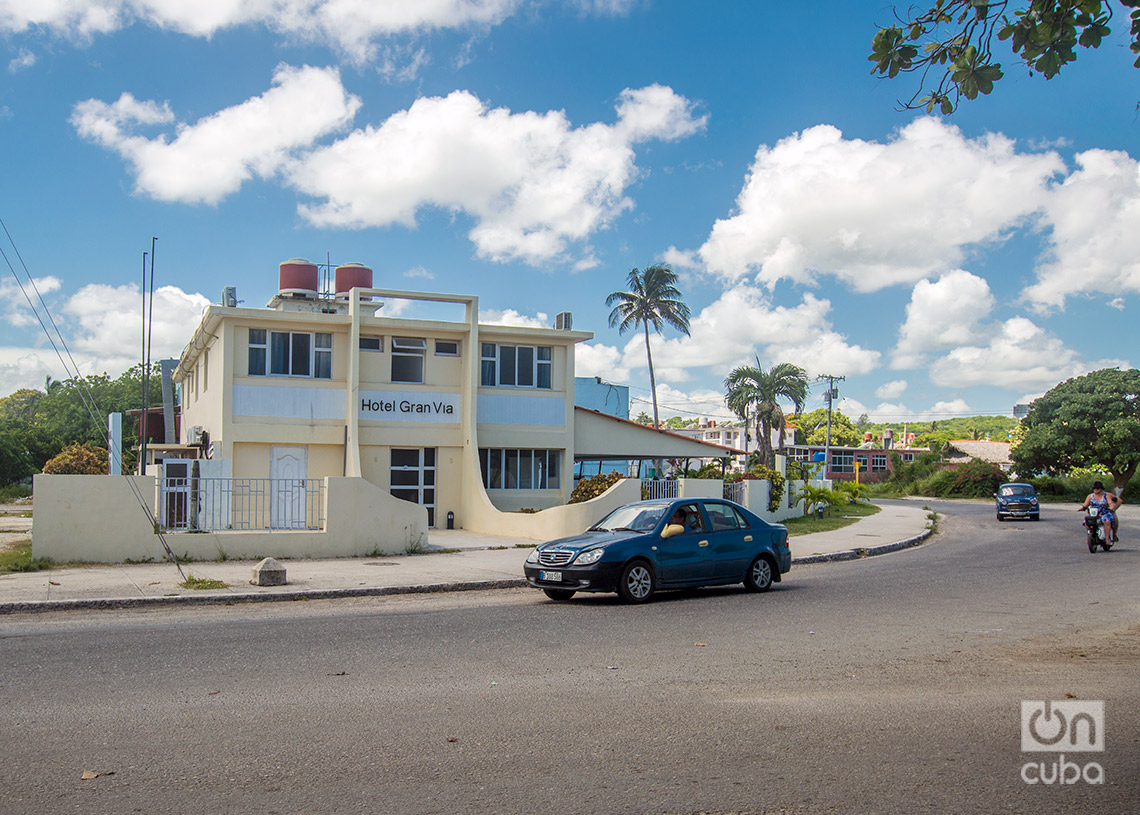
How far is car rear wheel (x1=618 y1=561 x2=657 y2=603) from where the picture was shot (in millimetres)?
12227

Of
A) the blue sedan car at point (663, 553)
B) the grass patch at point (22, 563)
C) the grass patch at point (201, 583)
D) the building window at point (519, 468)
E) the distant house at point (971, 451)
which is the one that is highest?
the distant house at point (971, 451)

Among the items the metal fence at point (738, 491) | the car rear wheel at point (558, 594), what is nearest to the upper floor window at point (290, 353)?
the metal fence at point (738, 491)

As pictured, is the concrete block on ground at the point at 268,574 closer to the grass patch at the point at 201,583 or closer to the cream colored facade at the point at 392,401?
A: the grass patch at the point at 201,583

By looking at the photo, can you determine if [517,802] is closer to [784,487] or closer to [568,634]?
[568,634]

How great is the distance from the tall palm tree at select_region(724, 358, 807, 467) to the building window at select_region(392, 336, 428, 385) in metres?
29.7

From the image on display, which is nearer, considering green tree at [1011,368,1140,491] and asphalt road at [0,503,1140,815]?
asphalt road at [0,503,1140,815]

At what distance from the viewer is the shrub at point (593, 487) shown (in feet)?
78.6

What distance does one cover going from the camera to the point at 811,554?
20.1 meters

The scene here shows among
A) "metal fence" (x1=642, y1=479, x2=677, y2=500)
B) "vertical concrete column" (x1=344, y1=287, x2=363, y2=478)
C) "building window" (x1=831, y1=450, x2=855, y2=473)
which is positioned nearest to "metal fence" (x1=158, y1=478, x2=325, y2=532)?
"vertical concrete column" (x1=344, y1=287, x2=363, y2=478)

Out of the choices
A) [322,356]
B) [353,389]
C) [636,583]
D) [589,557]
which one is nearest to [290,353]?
[322,356]

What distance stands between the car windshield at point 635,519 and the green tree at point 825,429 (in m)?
106

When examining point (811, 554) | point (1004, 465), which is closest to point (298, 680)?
point (811, 554)

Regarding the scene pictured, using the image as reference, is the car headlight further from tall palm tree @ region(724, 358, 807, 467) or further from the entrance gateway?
tall palm tree @ region(724, 358, 807, 467)

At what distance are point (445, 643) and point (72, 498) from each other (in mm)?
10222
